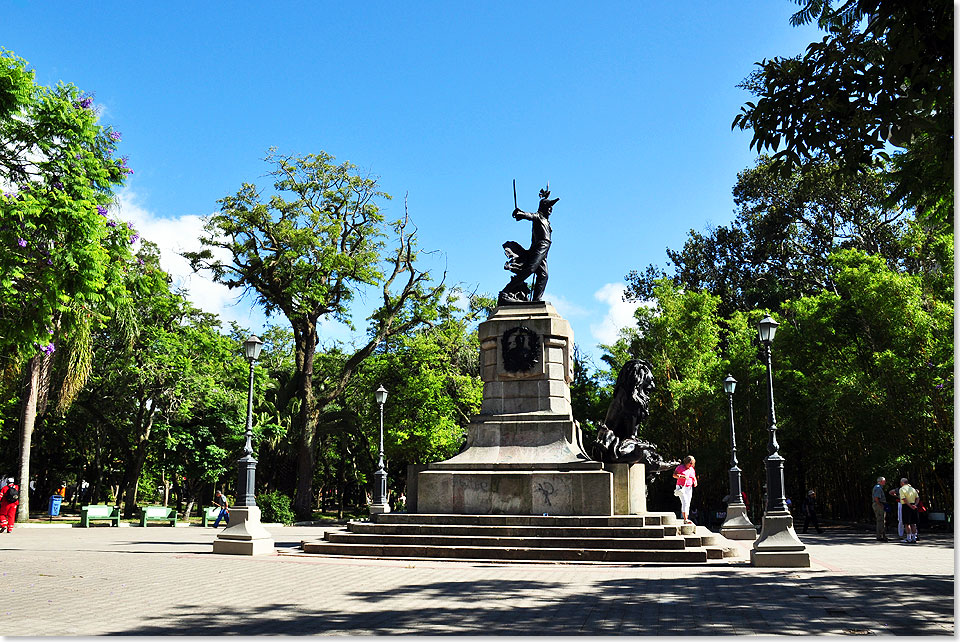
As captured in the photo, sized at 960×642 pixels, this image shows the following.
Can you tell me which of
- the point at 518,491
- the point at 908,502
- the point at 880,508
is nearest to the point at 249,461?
the point at 518,491

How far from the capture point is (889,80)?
7.09m

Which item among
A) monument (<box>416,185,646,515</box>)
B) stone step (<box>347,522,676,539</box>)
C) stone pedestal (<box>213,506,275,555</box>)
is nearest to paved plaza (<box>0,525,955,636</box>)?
stone pedestal (<box>213,506,275,555</box>)

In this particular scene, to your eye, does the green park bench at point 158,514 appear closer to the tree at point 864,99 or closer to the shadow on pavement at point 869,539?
the shadow on pavement at point 869,539

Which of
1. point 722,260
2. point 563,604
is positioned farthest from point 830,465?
point 563,604

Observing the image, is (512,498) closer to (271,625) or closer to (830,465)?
(271,625)

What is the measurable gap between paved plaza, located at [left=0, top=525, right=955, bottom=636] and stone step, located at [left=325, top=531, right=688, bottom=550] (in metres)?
0.92

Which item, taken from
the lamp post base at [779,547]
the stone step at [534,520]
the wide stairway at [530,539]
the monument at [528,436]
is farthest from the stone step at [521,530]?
the lamp post base at [779,547]

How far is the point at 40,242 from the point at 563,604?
12.7m

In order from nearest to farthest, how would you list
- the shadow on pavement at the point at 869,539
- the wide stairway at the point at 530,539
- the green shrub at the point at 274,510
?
the wide stairway at the point at 530,539 → the shadow on pavement at the point at 869,539 → the green shrub at the point at 274,510

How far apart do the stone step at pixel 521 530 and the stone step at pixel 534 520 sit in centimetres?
14

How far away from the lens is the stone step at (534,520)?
604 inches

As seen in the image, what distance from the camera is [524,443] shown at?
17.7 m

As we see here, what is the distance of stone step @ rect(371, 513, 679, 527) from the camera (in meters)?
15.3

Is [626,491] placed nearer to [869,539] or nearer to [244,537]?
[244,537]
